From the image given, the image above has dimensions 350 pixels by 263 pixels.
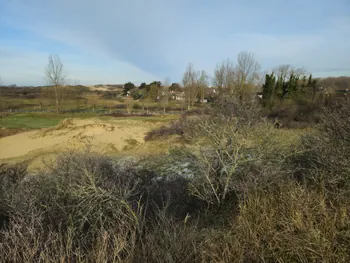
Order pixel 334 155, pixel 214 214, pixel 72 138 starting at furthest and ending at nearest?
pixel 72 138 < pixel 214 214 < pixel 334 155

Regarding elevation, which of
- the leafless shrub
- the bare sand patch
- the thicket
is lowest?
the bare sand patch

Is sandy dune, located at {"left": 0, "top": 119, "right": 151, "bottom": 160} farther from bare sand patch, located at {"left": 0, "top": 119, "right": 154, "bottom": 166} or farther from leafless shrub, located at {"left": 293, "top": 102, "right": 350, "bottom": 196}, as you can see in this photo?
leafless shrub, located at {"left": 293, "top": 102, "right": 350, "bottom": 196}

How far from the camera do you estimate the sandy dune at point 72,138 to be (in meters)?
17.2

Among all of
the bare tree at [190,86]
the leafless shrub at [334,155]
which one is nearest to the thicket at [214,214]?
the leafless shrub at [334,155]

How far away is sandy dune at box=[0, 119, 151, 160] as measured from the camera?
1716 cm

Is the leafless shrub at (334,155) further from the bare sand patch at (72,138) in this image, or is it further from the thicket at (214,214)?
the bare sand patch at (72,138)

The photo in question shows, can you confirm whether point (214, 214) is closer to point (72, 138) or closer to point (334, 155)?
point (334, 155)

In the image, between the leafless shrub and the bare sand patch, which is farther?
the bare sand patch

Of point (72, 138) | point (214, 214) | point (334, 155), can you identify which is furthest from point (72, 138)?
point (334, 155)

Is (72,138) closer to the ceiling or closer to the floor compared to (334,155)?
closer to the floor

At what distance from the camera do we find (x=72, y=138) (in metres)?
19.0

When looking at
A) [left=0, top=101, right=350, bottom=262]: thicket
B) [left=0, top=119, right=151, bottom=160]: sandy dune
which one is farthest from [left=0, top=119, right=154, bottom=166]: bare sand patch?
[left=0, top=101, right=350, bottom=262]: thicket

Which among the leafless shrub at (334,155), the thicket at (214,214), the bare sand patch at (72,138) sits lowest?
the bare sand patch at (72,138)

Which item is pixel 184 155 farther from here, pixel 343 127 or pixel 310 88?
pixel 310 88
